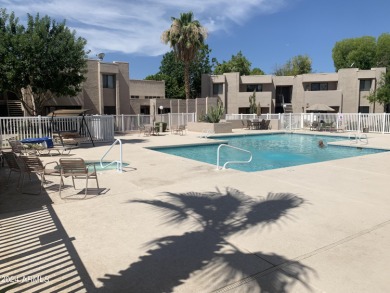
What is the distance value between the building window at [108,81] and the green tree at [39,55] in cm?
1418

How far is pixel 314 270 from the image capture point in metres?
3.88

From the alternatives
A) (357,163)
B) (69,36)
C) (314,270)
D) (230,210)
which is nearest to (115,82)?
(69,36)

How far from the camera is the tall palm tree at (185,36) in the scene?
36.1 m

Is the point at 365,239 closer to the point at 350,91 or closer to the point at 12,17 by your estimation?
the point at 12,17

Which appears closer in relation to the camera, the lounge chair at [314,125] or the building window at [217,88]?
the lounge chair at [314,125]

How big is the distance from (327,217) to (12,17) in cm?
1877

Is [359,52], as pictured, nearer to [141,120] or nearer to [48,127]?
[141,120]

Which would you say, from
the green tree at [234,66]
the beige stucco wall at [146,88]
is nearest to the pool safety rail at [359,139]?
the beige stucco wall at [146,88]

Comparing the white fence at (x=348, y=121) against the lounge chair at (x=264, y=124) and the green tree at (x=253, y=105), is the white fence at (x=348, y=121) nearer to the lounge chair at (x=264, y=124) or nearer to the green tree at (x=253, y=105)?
the lounge chair at (x=264, y=124)

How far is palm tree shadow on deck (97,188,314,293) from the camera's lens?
3.55 m

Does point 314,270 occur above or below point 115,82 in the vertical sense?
below

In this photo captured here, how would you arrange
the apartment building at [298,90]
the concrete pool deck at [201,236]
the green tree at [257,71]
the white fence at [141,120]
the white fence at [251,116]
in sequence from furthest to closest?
the green tree at [257,71], the apartment building at [298,90], the white fence at [251,116], the white fence at [141,120], the concrete pool deck at [201,236]

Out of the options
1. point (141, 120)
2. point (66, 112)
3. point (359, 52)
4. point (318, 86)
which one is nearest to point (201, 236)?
point (66, 112)

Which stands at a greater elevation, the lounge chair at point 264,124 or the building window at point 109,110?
the building window at point 109,110
